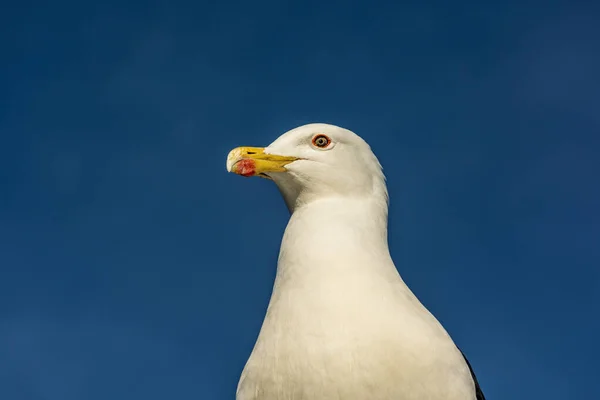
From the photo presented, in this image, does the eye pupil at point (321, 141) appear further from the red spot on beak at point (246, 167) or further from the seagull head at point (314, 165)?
the red spot on beak at point (246, 167)

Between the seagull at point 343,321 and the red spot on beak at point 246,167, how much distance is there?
16.2 inches

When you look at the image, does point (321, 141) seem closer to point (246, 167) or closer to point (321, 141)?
point (321, 141)

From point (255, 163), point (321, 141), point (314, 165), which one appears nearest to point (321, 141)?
point (321, 141)

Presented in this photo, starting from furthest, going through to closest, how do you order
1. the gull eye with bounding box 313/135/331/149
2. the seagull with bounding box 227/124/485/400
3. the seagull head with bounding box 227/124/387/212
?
the gull eye with bounding box 313/135/331/149 → the seagull head with bounding box 227/124/387/212 → the seagull with bounding box 227/124/485/400

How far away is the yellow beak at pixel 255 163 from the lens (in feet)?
22.5

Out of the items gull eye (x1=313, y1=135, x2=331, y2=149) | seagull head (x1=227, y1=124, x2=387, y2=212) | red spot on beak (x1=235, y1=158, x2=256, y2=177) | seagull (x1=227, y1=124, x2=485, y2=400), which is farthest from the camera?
gull eye (x1=313, y1=135, x2=331, y2=149)

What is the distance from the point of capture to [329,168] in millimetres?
6793

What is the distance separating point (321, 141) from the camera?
7.01 meters

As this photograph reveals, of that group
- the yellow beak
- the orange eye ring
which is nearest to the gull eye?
the orange eye ring

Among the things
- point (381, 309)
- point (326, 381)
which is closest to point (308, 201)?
point (381, 309)

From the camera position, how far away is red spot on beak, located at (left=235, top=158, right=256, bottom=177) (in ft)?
22.5

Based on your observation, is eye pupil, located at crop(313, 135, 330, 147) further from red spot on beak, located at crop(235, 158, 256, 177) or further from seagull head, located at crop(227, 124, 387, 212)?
red spot on beak, located at crop(235, 158, 256, 177)

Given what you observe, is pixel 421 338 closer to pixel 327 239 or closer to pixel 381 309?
pixel 381 309

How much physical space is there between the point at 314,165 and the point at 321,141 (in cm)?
30
